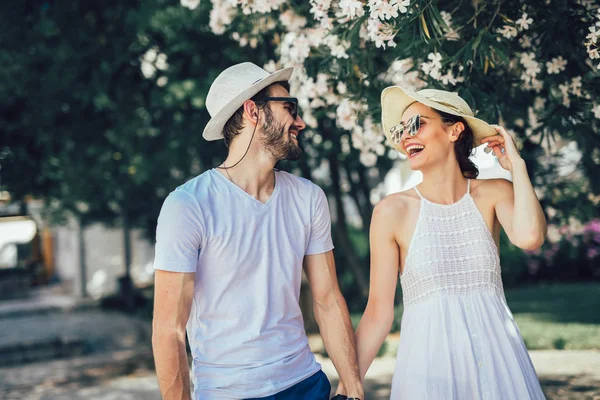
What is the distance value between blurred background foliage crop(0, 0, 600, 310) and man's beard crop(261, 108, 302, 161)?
82 cm

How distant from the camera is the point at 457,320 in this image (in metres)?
3.02

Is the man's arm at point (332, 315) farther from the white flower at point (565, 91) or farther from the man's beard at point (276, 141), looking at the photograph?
the white flower at point (565, 91)

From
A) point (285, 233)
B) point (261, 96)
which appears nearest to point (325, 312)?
point (285, 233)

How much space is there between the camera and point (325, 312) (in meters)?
3.23

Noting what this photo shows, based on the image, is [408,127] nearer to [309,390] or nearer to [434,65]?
[434,65]

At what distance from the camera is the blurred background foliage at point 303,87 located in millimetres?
4105

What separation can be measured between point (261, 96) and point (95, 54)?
6.48m

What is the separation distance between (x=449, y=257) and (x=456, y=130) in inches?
22.2

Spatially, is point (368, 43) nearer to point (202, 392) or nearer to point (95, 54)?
point (202, 392)

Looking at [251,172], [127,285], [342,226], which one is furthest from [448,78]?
[127,285]

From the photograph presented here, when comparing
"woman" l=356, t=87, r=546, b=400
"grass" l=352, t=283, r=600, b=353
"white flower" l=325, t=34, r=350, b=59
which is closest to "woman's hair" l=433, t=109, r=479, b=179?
"woman" l=356, t=87, r=546, b=400

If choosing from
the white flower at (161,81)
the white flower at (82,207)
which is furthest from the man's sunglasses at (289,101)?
the white flower at (82,207)

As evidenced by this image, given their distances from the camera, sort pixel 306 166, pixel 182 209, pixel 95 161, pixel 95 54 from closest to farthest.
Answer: pixel 182 209 → pixel 95 54 → pixel 306 166 → pixel 95 161

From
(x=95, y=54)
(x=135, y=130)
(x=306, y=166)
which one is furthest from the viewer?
(x=135, y=130)
